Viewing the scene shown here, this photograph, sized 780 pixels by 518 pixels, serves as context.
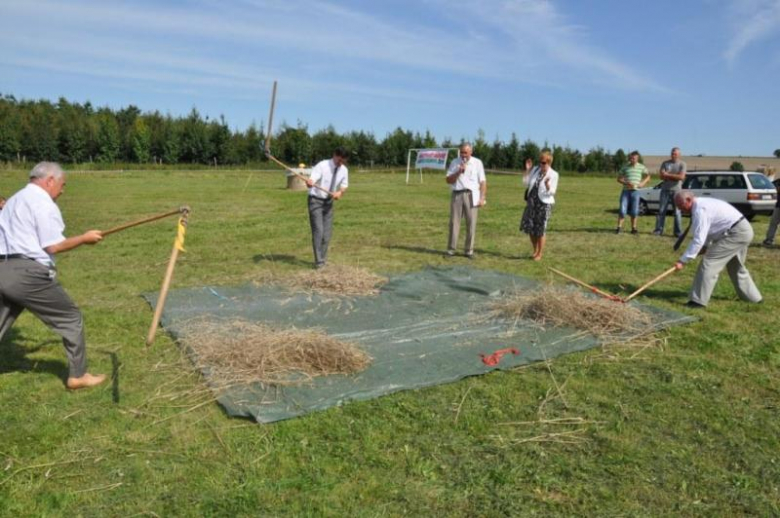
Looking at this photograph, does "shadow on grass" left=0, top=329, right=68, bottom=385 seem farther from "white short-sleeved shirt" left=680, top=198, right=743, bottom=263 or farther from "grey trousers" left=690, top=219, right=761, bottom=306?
"grey trousers" left=690, top=219, right=761, bottom=306

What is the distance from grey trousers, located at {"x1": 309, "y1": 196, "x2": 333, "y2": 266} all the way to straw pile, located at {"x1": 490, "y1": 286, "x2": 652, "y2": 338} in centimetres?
291

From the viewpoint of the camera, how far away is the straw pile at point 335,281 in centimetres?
661

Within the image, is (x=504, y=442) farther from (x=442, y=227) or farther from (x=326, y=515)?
(x=442, y=227)

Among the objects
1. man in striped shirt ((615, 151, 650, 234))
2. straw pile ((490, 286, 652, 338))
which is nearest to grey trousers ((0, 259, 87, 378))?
straw pile ((490, 286, 652, 338))

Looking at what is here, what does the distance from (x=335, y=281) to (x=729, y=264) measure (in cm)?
450

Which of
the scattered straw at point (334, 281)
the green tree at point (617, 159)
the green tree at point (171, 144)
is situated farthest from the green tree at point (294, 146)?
the scattered straw at point (334, 281)

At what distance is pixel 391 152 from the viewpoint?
175 ft

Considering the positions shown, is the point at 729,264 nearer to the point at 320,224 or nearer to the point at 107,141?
the point at 320,224

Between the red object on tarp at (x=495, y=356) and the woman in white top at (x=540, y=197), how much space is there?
4.25 metres

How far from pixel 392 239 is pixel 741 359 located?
7.14 metres

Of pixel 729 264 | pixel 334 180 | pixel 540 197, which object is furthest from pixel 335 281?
pixel 729 264

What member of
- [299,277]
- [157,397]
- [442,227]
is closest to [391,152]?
[442,227]

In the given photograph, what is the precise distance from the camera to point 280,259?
350 inches

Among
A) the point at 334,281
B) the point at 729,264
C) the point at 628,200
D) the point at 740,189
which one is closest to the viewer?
the point at 729,264
